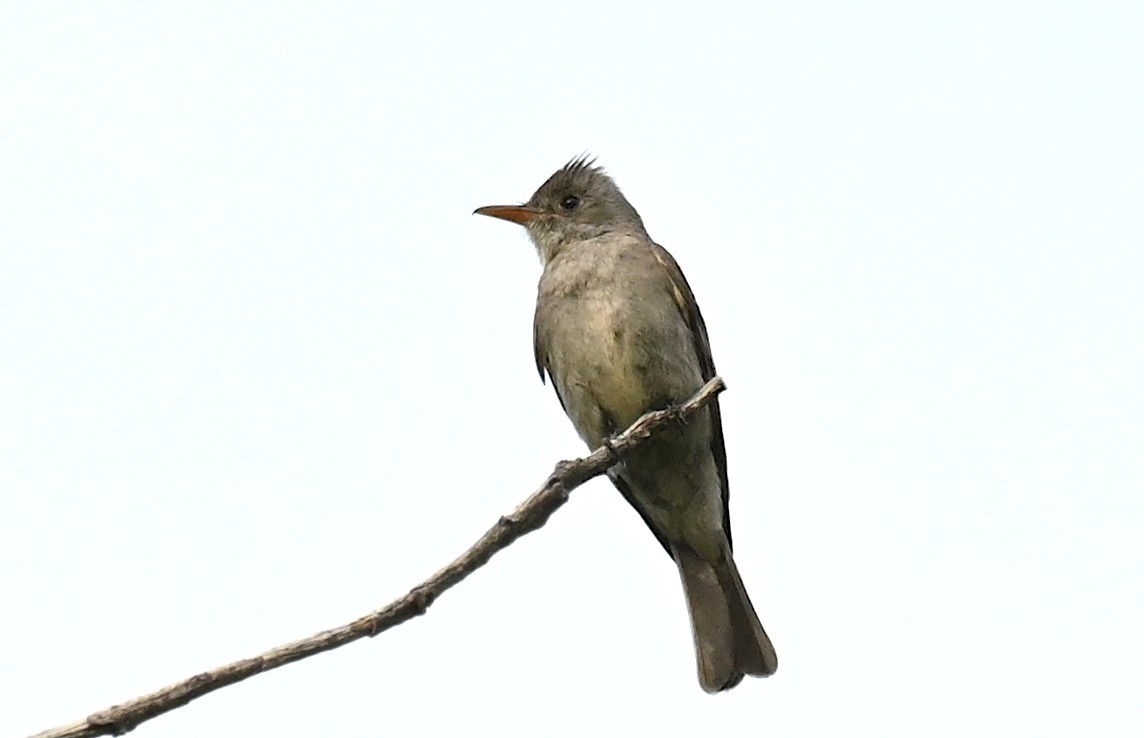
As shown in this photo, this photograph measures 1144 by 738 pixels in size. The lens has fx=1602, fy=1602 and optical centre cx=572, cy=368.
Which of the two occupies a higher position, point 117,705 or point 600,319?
point 600,319

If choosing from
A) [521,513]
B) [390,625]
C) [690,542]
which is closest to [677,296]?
[690,542]

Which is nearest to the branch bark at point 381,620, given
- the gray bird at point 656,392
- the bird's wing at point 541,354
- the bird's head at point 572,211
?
the gray bird at point 656,392

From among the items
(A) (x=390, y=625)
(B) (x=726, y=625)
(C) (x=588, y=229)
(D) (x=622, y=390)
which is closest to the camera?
(A) (x=390, y=625)

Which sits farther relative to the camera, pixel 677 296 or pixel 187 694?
pixel 677 296

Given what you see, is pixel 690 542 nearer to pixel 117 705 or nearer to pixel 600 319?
pixel 600 319

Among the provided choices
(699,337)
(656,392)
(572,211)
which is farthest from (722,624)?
(572,211)

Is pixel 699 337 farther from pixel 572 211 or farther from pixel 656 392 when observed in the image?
pixel 572 211

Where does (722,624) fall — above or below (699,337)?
below

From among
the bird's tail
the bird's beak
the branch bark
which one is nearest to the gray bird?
the bird's tail

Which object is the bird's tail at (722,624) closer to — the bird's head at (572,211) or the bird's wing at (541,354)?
the bird's wing at (541,354)
